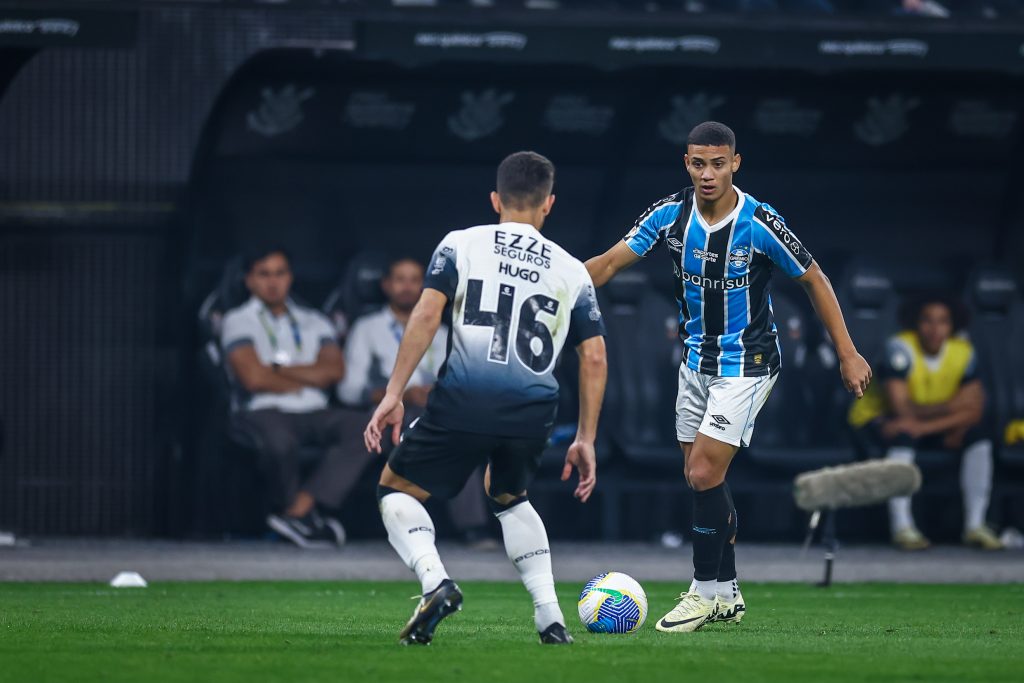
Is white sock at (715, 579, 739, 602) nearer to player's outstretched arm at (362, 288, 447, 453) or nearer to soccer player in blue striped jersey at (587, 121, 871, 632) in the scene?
soccer player in blue striped jersey at (587, 121, 871, 632)

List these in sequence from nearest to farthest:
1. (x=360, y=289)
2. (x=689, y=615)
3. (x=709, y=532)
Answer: (x=689, y=615), (x=709, y=532), (x=360, y=289)

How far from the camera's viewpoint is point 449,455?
19.8 feet

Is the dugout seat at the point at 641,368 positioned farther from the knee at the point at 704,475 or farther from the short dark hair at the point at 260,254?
the knee at the point at 704,475

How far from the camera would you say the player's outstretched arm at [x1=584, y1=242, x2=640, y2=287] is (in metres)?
7.21

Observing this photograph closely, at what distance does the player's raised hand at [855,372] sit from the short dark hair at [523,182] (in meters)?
1.47

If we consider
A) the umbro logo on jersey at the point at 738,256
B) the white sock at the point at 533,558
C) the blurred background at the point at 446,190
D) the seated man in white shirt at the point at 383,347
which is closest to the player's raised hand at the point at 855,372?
the umbro logo on jersey at the point at 738,256

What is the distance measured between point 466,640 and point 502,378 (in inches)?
38.2

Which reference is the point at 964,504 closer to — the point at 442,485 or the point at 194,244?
the point at 194,244

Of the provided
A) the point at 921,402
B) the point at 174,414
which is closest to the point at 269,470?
the point at 174,414

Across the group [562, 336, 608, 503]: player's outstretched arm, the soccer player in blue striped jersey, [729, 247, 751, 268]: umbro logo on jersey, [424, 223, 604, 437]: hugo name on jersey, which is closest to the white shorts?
the soccer player in blue striped jersey

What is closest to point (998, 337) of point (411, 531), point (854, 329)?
point (854, 329)

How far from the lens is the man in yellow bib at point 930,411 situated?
39.0 feet

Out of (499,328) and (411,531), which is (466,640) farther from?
(499,328)

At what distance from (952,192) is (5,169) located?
6.43 metres
